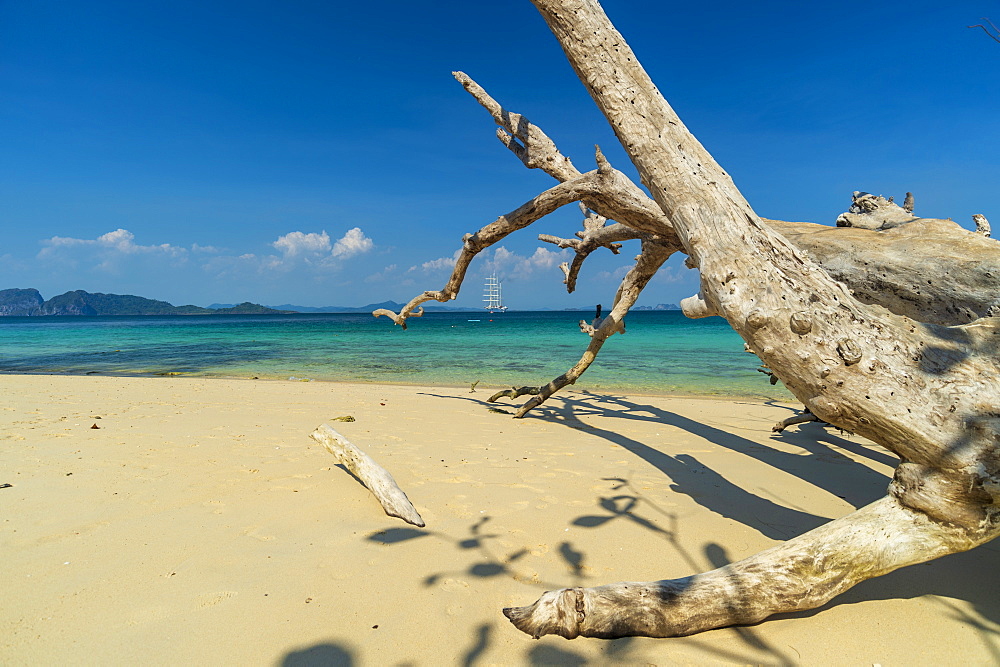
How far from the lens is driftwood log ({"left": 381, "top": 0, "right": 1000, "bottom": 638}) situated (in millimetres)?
1716

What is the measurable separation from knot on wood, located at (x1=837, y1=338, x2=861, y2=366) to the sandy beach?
1.11m

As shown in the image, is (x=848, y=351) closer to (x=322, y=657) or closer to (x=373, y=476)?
(x=322, y=657)

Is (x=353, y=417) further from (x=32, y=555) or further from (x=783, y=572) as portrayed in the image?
(x=783, y=572)

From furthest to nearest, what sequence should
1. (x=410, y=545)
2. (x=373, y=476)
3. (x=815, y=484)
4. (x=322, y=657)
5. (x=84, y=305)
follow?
(x=84, y=305)
(x=815, y=484)
(x=373, y=476)
(x=410, y=545)
(x=322, y=657)

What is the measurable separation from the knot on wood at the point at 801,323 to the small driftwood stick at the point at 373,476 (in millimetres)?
2316

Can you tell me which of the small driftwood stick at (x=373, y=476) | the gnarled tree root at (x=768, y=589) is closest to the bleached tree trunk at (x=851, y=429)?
the gnarled tree root at (x=768, y=589)

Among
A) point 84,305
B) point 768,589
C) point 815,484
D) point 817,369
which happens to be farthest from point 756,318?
point 84,305

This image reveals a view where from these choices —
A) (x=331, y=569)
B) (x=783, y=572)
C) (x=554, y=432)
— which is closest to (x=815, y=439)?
(x=554, y=432)

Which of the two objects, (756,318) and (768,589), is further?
(756,318)

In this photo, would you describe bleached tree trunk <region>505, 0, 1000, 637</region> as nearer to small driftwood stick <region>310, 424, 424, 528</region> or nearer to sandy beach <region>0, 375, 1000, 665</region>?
sandy beach <region>0, 375, 1000, 665</region>

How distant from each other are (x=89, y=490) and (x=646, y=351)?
66.7 feet

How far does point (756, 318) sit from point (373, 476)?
263 cm

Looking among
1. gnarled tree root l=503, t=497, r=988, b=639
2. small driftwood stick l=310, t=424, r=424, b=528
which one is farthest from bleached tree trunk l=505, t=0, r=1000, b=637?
small driftwood stick l=310, t=424, r=424, b=528

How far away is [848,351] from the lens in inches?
71.0
